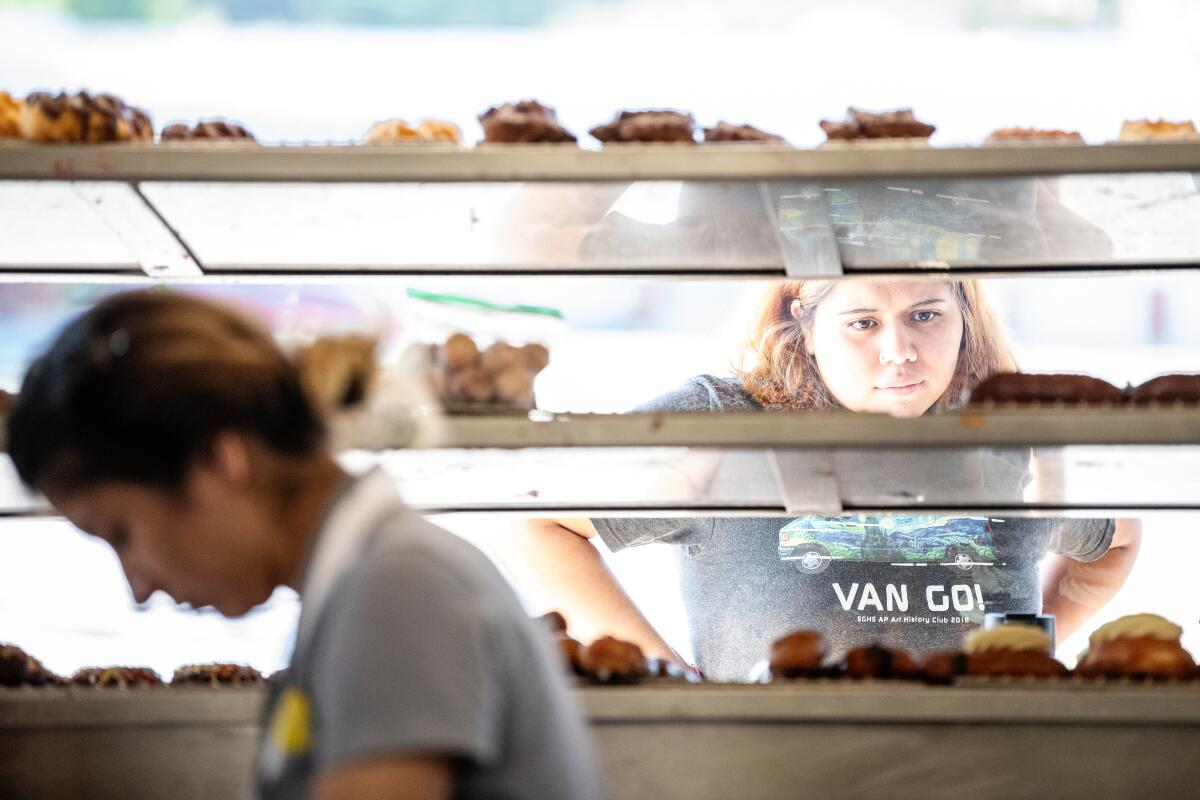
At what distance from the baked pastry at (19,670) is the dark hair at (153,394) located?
1.08 metres

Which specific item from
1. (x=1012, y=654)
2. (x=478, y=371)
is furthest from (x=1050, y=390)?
(x=478, y=371)

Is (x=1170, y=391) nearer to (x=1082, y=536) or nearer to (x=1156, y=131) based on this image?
(x=1156, y=131)

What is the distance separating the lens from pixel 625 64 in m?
3.59

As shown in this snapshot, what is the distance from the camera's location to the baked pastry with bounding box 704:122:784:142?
2.05 meters

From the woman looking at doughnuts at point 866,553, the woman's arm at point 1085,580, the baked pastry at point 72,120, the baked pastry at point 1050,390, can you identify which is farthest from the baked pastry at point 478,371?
the woman's arm at point 1085,580

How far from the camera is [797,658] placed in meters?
1.92

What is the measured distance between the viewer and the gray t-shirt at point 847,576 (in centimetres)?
309

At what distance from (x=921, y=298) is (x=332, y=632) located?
237cm

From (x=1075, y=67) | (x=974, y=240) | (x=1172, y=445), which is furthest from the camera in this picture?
(x=1075, y=67)

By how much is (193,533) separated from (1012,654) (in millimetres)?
1311

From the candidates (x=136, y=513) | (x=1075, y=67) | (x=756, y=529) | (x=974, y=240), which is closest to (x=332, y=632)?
(x=136, y=513)

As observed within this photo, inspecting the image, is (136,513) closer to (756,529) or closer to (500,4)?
(756,529)

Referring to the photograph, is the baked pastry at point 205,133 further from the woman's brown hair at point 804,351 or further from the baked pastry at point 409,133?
the woman's brown hair at point 804,351

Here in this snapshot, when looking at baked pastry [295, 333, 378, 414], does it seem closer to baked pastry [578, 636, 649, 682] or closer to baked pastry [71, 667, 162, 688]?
baked pastry [578, 636, 649, 682]
